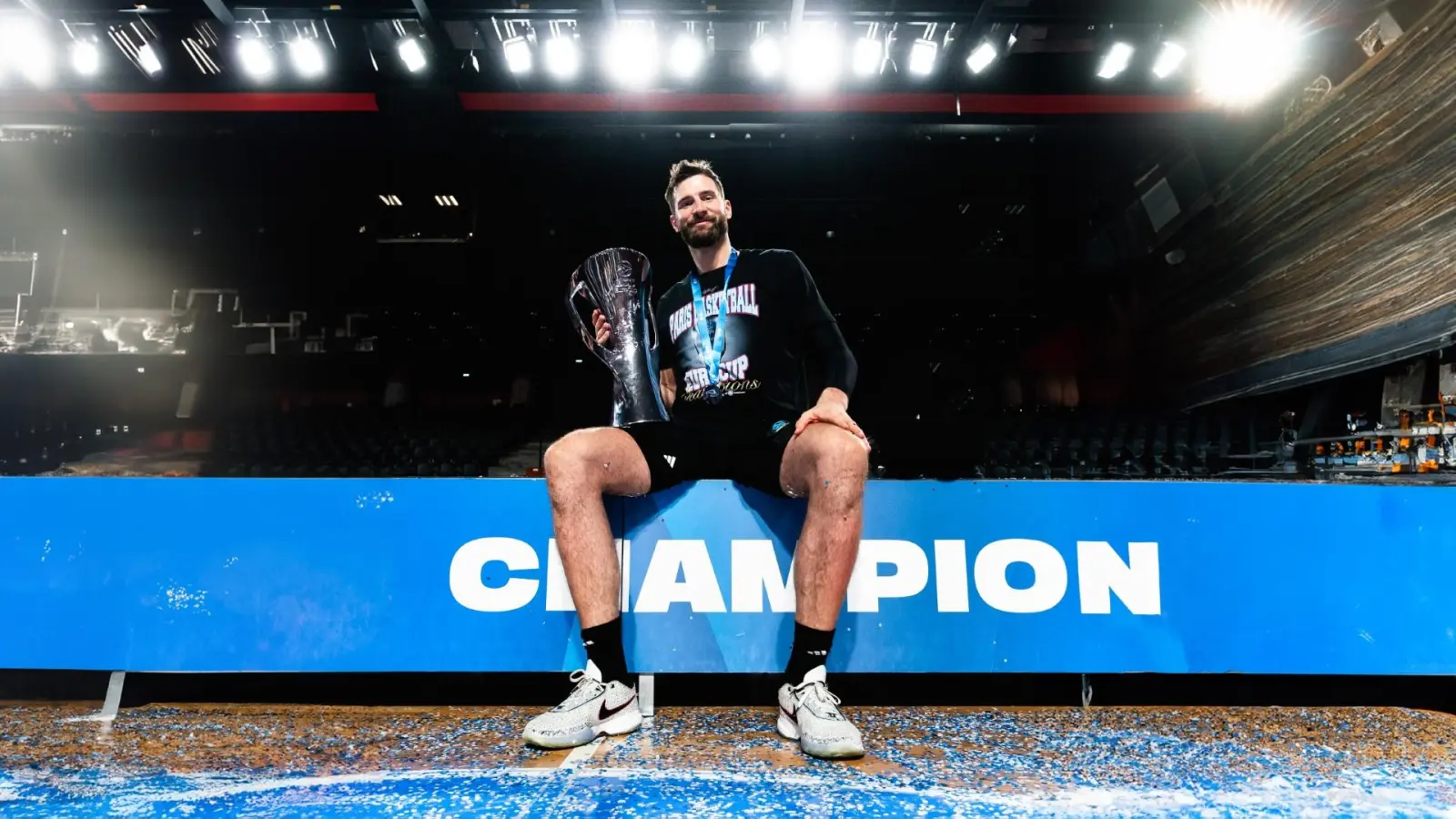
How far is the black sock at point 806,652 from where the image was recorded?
1317mm

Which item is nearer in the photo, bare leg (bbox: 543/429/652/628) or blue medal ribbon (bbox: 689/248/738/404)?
bare leg (bbox: 543/429/652/628)

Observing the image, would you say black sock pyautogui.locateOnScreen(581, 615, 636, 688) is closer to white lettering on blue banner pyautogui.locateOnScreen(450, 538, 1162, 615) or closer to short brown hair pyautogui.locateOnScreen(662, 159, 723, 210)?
white lettering on blue banner pyautogui.locateOnScreen(450, 538, 1162, 615)

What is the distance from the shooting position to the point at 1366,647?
4.92 ft

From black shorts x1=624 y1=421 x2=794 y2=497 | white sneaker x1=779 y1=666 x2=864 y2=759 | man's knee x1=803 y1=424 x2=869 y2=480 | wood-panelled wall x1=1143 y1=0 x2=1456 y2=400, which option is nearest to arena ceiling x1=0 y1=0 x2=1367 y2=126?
wood-panelled wall x1=1143 y1=0 x2=1456 y2=400

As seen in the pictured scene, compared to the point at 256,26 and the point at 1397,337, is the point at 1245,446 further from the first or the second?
the point at 256,26

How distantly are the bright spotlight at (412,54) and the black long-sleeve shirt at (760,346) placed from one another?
14.5ft

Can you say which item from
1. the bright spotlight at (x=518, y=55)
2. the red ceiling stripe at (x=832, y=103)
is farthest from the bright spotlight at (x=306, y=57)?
the bright spotlight at (x=518, y=55)

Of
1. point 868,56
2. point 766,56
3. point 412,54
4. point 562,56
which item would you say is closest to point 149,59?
point 412,54

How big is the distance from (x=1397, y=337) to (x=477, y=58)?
5989mm

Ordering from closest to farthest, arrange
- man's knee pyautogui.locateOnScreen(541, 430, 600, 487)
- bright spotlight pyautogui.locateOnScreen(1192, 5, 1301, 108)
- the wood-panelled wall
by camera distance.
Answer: man's knee pyautogui.locateOnScreen(541, 430, 600, 487), the wood-panelled wall, bright spotlight pyautogui.locateOnScreen(1192, 5, 1301, 108)

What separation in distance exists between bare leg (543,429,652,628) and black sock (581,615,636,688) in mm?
15

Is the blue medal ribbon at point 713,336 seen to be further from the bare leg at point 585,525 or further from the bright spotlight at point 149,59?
the bright spotlight at point 149,59

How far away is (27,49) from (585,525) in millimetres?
6351

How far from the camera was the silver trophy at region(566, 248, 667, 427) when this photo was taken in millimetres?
1881
